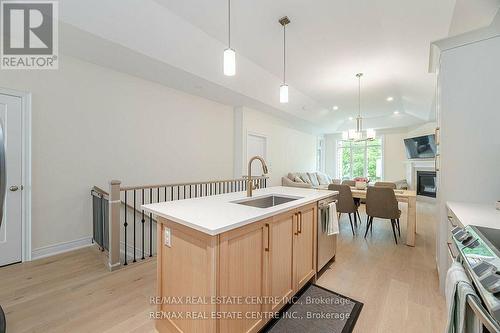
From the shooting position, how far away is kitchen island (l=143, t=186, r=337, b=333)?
122 cm

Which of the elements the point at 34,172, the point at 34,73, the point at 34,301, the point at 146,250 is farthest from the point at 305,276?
the point at 34,73

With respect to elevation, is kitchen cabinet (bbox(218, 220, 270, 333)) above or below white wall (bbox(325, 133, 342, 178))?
below

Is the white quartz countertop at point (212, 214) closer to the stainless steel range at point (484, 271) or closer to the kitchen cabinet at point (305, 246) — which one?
the kitchen cabinet at point (305, 246)

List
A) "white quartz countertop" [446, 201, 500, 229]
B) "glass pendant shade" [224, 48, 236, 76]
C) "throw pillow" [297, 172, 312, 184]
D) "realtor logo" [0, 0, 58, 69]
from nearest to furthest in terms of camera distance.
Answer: "white quartz countertop" [446, 201, 500, 229], "glass pendant shade" [224, 48, 236, 76], "realtor logo" [0, 0, 58, 69], "throw pillow" [297, 172, 312, 184]

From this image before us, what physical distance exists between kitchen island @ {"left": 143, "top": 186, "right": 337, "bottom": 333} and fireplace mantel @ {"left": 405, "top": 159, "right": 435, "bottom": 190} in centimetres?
731

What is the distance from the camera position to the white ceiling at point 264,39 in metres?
2.29

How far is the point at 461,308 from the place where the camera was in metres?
0.85

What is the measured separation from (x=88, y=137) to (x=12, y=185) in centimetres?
96

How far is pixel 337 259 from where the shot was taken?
2.80 metres

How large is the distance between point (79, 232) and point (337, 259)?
3608 millimetres

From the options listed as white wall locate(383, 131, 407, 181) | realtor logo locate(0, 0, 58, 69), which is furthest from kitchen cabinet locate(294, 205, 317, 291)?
white wall locate(383, 131, 407, 181)

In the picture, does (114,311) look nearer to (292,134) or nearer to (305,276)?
(305,276)

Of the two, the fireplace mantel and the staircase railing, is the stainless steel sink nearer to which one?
the staircase railing

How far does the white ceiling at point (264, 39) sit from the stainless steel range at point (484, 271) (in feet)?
7.45
